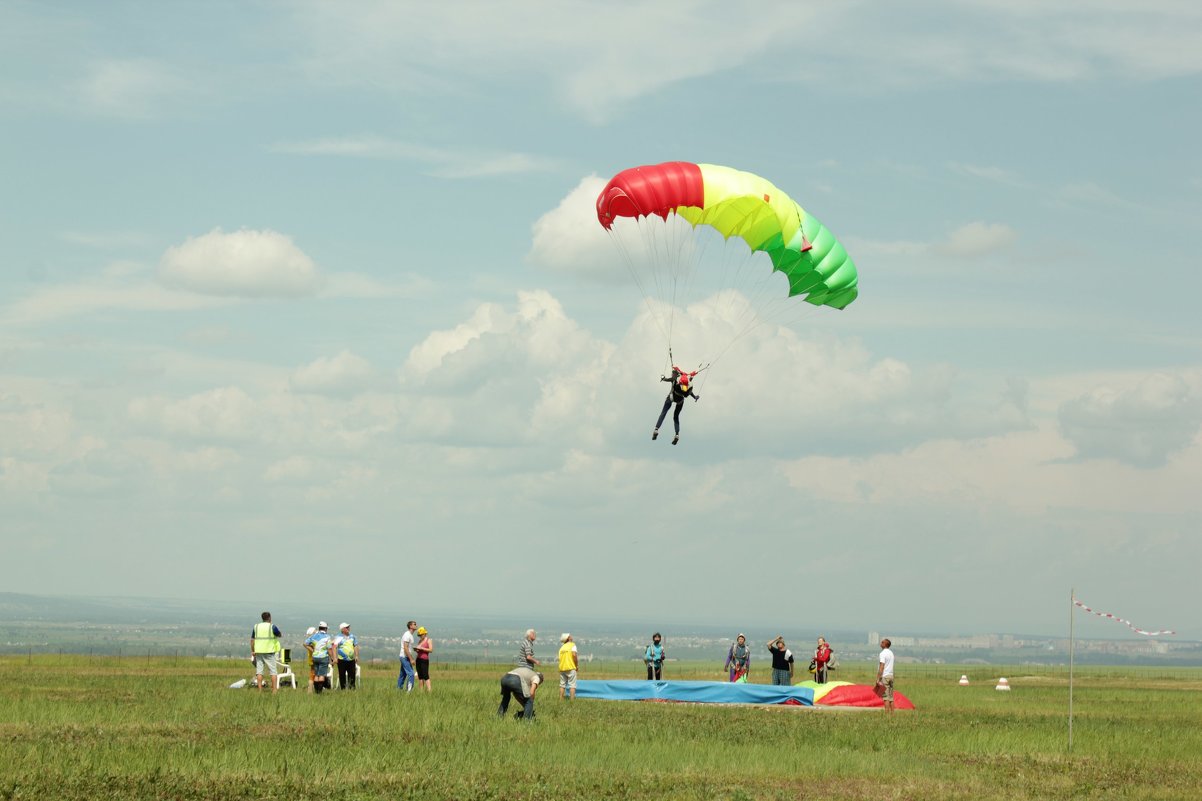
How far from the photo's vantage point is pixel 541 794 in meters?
17.8

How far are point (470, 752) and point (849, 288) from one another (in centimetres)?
1759

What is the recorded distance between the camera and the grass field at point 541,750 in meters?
18.0

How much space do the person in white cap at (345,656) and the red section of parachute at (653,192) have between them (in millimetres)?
11660

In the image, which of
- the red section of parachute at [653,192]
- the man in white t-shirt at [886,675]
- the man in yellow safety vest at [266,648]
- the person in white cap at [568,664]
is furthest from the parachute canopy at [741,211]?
the man in yellow safety vest at [266,648]

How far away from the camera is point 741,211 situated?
32.7 metres

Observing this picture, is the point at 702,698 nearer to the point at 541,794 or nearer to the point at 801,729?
the point at 801,729

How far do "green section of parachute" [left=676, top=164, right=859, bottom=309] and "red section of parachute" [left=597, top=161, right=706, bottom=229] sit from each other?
263 millimetres

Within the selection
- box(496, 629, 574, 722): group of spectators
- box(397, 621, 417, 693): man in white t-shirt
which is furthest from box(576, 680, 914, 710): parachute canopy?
box(496, 629, 574, 722): group of spectators

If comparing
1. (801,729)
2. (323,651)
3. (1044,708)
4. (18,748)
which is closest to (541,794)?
(18,748)

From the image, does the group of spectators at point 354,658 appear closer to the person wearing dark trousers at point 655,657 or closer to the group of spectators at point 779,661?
the group of spectators at point 779,661

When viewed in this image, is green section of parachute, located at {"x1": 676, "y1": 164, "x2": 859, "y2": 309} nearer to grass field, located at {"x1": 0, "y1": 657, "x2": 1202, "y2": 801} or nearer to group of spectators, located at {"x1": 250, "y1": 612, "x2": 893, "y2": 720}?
group of spectators, located at {"x1": 250, "y1": 612, "x2": 893, "y2": 720}

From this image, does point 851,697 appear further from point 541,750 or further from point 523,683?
point 541,750

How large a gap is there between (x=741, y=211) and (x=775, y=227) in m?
0.92

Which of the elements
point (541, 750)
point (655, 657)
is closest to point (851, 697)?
point (655, 657)
